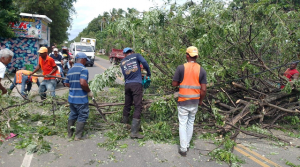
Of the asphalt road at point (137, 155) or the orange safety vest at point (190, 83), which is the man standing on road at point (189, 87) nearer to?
the orange safety vest at point (190, 83)

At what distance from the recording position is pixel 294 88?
583 cm

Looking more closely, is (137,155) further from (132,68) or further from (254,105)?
(254,105)

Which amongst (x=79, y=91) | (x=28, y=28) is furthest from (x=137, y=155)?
(x=28, y=28)

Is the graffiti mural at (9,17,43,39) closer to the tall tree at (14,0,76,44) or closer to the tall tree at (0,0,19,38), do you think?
the tall tree at (0,0,19,38)

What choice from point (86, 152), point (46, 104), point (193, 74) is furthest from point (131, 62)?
point (46, 104)

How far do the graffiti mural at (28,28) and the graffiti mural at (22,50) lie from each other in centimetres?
38

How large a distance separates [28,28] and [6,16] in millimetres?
3644

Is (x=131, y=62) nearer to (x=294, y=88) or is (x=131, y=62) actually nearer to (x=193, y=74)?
(x=193, y=74)

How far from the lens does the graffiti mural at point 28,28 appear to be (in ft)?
55.5

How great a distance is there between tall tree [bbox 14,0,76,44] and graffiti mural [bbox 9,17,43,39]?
658cm

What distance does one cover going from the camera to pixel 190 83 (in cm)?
439

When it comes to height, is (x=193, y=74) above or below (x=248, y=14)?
below

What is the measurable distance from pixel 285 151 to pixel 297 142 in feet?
2.34

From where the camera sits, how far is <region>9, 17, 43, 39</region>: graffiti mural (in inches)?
666
